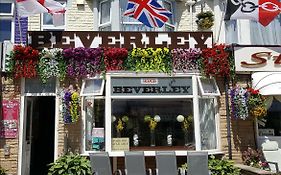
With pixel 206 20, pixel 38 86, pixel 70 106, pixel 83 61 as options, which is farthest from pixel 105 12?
pixel 70 106

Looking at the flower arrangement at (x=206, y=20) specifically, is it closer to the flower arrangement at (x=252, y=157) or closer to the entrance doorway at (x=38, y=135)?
the flower arrangement at (x=252, y=157)

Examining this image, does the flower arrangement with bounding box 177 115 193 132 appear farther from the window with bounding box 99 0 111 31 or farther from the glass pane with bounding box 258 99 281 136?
the window with bounding box 99 0 111 31

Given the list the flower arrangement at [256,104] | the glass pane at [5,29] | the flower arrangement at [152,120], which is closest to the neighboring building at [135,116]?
the flower arrangement at [152,120]

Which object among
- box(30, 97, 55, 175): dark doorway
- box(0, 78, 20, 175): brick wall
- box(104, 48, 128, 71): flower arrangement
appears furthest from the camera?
box(30, 97, 55, 175): dark doorway

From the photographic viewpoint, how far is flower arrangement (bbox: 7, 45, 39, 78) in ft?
33.9

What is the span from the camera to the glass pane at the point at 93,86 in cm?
1026

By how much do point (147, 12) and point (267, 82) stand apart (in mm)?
3984

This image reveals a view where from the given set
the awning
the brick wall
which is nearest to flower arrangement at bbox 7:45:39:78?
the brick wall

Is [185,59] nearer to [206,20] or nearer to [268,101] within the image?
[206,20]

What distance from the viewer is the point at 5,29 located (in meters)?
11.9

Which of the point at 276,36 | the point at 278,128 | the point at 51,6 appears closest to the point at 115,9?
the point at 51,6

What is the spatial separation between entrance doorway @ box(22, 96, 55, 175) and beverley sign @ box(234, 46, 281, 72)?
643 centimetres

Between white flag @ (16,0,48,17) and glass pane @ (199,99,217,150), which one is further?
glass pane @ (199,99,217,150)

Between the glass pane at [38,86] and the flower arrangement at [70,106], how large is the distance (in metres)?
0.71
